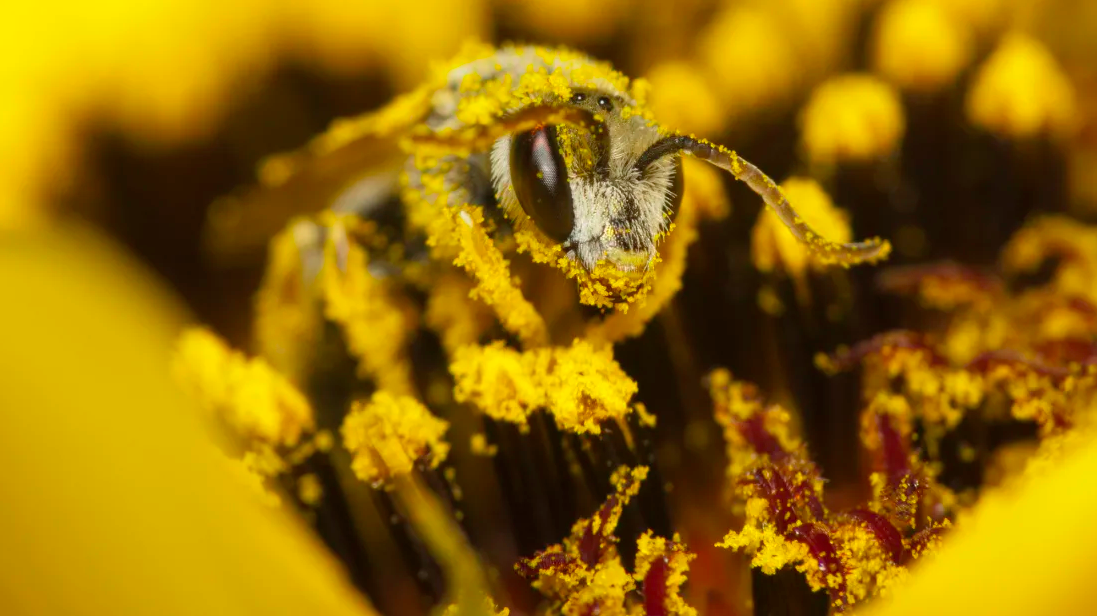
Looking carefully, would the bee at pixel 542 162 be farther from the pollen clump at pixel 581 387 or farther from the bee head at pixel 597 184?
the pollen clump at pixel 581 387

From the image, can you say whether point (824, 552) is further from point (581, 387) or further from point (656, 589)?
point (581, 387)

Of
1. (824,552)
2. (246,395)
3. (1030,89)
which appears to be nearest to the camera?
(824,552)

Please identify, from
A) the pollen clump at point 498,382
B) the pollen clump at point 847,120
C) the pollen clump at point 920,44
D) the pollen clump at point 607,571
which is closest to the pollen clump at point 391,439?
the pollen clump at point 498,382

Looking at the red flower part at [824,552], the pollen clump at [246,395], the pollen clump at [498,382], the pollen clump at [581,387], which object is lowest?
the red flower part at [824,552]

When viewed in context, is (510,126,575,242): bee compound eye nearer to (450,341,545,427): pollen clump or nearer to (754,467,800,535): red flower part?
(450,341,545,427): pollen clump

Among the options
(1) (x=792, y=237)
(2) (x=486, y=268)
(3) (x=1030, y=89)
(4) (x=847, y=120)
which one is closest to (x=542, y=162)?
(2) (x=486, y=268)

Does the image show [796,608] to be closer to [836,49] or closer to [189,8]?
[836,49]
